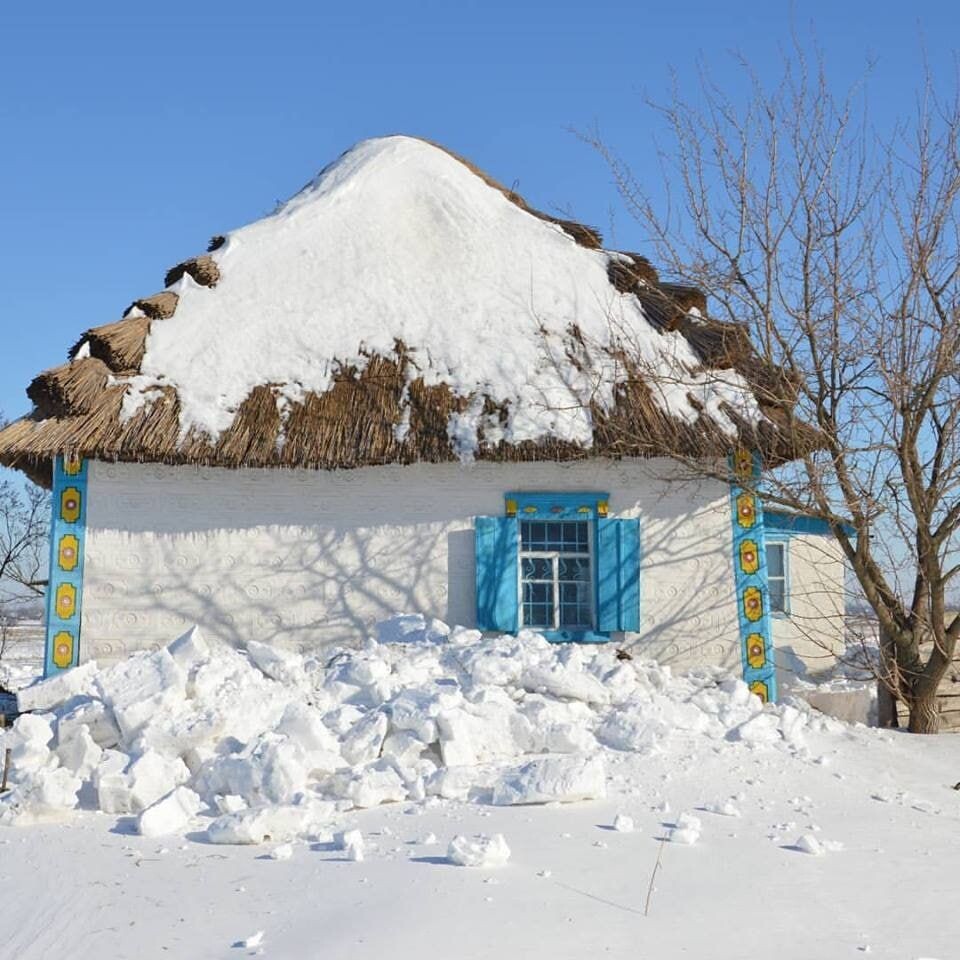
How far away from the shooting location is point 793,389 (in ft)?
26.5

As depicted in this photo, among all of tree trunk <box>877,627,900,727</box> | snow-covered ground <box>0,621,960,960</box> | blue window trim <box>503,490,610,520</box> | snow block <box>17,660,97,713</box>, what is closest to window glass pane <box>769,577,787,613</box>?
tree trunk <box>877,627,900,727</box>

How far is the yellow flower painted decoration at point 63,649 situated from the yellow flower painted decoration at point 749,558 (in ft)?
20.1

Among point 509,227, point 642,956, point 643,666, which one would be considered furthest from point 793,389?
point 642,956

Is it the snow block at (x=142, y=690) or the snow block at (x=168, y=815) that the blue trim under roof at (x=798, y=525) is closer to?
the snow block at (x=142, y=690)

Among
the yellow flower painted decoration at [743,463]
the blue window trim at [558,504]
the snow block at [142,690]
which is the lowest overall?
the snow block at [142,690]

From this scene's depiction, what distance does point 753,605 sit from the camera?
357 inches

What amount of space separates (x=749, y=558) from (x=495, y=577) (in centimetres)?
238

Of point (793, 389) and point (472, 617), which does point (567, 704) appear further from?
point (793, 389)

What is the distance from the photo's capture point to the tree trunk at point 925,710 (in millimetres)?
8484

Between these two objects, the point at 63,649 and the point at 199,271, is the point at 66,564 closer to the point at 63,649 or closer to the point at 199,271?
the point at 63,649

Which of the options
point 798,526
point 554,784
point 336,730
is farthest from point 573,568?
point 798,526

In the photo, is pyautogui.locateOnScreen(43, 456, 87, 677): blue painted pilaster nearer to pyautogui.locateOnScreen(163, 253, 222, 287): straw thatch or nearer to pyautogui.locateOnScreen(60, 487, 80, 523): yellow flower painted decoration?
pyautogui.locateOnScreen(60, 487, 80, 523): yellow flower painted decoration

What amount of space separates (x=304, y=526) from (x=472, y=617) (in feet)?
5.72

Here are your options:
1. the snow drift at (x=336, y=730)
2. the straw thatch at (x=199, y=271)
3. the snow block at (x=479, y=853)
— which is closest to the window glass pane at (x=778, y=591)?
the snow drift at (x=336, y=730)
